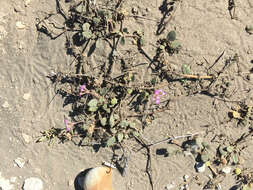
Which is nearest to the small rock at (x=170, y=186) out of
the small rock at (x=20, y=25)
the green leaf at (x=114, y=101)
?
the green leaf at (x=114, y=101)

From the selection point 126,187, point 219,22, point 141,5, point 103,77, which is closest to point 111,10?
point 141,5

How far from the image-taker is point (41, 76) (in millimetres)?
3168

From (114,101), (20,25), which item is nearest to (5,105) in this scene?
(20,25)

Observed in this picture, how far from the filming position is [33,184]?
3270 mm

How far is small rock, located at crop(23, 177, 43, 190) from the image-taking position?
3.27 meters

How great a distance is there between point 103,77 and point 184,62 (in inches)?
39.1

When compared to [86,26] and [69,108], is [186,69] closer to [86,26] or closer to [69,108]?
[86,26]

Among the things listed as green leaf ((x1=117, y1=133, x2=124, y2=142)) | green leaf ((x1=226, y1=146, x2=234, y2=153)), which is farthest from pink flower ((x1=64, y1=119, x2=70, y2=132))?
green leaf ((x1=226, y1=146, x2=234, y2=153))

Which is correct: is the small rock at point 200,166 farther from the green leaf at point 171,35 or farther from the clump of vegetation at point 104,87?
the green leaf at point 171,35

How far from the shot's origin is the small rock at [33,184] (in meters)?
3.27

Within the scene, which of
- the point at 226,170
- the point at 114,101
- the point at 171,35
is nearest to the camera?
the point at 171,35

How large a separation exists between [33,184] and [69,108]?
111 centimetres

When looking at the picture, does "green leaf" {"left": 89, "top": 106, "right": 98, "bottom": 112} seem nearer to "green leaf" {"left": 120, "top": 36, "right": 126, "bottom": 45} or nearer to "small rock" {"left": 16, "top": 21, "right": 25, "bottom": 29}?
"green leaf" {"left": 120, "top": 36, "right": 126, "bottom": 45}

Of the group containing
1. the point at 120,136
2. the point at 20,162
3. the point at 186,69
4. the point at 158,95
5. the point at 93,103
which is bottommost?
the point at 20,162
